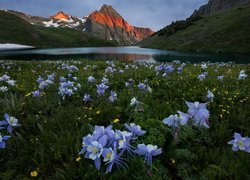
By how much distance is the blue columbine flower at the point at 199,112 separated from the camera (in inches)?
130

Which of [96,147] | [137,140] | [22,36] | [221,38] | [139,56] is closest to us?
[96,147]

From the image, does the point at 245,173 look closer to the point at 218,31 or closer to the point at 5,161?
the point at 5,161

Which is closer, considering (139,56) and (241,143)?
(241,143)

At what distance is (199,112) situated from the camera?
333 cm

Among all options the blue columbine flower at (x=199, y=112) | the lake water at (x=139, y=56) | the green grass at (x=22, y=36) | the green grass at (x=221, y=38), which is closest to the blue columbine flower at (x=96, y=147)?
the blue columbine flower at (x=199, y=112)

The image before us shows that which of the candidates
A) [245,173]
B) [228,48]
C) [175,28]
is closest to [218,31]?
[228,48]

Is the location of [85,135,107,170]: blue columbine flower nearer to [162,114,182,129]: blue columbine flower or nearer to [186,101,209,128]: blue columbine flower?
[162,114,182,129]: blue columbine flower

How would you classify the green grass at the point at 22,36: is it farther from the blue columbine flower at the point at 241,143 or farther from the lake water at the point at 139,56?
the blue columbine flower at the point at 241,143

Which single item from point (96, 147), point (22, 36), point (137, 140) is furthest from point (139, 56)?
point (22, 36)

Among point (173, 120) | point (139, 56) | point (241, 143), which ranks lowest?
point (139, 56)

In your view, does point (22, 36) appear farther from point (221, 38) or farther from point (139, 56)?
point (139, 56)

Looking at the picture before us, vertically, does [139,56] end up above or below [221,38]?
below

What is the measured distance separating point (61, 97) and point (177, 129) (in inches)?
145

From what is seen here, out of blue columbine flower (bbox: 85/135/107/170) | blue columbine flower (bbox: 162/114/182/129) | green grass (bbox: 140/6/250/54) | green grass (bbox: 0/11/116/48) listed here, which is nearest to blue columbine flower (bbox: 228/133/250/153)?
blue columbine flower (bbox: 162/114/182/129)
